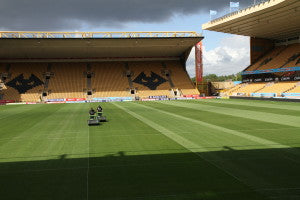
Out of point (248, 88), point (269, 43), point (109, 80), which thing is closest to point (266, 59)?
point (269, 43)

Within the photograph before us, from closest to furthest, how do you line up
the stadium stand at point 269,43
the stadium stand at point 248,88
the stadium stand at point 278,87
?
the stadium stand at point 269,43
the stadium stand at point 278,87
the stadium stand at point 248,88

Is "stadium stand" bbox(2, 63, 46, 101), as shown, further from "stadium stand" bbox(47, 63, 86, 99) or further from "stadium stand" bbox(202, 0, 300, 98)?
"stadium stand" bbox(202, 0, 300, 98)

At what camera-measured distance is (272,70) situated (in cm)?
5447

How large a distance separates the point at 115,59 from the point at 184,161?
6128cm

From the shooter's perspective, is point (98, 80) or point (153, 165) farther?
point (98, 80)

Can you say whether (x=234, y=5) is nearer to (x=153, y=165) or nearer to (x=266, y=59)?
(x=266, y=59)

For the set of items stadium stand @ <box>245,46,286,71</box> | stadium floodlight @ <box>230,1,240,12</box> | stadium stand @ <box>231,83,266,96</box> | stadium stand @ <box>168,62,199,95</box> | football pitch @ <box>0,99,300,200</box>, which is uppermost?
stadium floodlight @ <box>230,1,240,12</box>

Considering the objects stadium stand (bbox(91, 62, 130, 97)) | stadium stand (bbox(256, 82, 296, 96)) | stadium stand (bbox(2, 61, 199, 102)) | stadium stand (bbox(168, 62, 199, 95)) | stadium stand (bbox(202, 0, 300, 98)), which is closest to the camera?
stadium stand (bbox(202, 0, 300, 98))

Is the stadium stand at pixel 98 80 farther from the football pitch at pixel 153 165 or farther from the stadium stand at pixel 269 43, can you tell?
the football pitch at pixel 153 165

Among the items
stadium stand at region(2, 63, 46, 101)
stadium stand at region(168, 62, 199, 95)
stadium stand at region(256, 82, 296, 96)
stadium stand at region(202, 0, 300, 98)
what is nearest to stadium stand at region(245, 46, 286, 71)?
stadium stand at region(202, 0, 300, 98)

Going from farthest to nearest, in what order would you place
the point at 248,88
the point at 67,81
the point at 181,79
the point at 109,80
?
the point at 181,79 < the point at 109,80 < the point at 67,81 < the point at 248,88

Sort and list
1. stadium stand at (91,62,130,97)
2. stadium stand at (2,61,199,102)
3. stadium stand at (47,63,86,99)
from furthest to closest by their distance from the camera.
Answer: stadium stand at (91,62,130,97) < stadium stand at (47,63,86,99) < stadium stand at (2,61,199,102)

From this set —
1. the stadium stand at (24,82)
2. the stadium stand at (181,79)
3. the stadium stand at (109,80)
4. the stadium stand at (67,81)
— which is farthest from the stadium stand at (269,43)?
the stadium stand at (24,82)

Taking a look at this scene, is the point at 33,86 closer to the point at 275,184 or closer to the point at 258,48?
the point at 258,48
